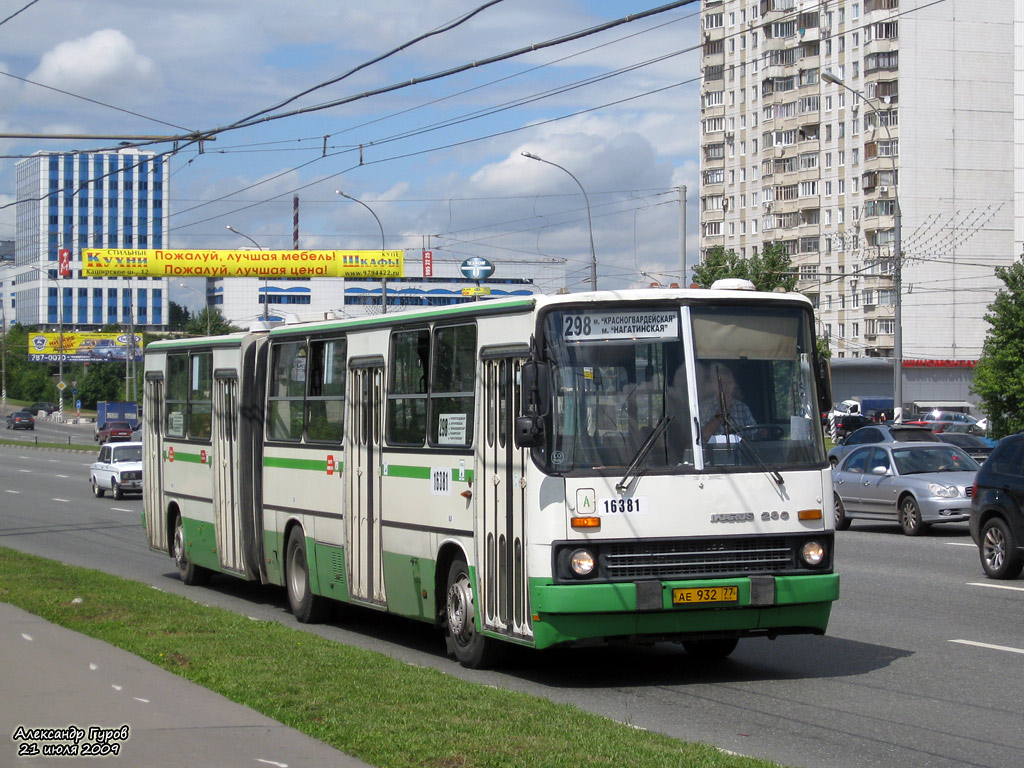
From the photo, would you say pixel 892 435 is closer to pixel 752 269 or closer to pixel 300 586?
pixel 300 586

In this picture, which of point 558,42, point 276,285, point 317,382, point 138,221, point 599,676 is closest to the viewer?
point 599,676

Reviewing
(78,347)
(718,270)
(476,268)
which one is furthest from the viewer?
(78,347)

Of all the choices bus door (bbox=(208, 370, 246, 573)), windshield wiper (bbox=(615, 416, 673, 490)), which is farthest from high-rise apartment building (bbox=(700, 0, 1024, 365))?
windshield wiper (bbox=(615, 416, 673, 490))

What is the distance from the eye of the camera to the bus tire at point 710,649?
447 inches

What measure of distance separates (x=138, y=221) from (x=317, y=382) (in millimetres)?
155064

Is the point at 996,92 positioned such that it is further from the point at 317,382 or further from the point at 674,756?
the point at 674,756

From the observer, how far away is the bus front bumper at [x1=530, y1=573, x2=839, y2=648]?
969 centimetres

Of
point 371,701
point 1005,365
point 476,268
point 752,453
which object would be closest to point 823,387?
point 752,453

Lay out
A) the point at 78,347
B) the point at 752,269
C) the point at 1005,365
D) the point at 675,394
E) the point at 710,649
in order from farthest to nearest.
Answer: the point at 78,347 < the point at 752,269 < the point at 1005,365 < the point at 710,649 < the point at 675,394

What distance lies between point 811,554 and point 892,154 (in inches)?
3334

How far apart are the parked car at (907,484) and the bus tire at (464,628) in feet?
43.5

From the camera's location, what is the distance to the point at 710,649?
11.5 m

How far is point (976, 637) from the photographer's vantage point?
12039 mm

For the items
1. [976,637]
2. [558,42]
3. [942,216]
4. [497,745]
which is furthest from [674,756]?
[942,216]
